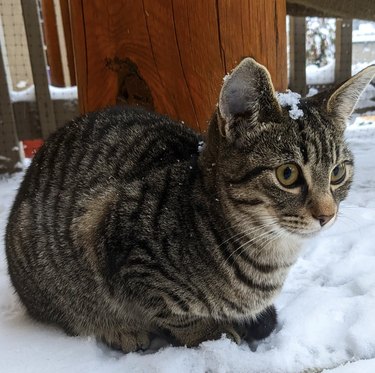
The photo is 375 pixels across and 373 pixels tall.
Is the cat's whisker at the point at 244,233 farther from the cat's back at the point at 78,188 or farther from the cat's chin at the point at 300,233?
the cat's back at the point at 78,188

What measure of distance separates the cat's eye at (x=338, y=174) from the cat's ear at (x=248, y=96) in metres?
0.25

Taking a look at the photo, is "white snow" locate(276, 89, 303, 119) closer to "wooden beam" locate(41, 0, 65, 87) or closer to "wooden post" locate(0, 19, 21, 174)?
"wooden post" locate(0, 19, 21, 174)

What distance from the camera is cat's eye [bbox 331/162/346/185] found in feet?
4.80

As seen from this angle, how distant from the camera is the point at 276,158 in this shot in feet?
4.54

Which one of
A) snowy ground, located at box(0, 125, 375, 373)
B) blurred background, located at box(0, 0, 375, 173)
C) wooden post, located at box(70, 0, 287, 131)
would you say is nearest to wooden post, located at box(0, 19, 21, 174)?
blurred background, located at box(0, 0, 375, 173)

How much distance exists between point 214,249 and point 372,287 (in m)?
0.74

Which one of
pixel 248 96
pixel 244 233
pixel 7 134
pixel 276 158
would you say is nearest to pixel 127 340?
pixel 244 233

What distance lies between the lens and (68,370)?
60.2 inches

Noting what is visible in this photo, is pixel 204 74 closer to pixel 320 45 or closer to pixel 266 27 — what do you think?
pixel 266 27

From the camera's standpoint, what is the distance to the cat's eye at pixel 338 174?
1464 mm

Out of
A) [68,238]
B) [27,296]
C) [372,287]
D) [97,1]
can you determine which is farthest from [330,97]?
[27,296]

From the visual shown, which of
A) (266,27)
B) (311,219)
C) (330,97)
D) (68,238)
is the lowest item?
(68,238)

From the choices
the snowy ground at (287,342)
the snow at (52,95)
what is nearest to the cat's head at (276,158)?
the snowy ground at (287,342)

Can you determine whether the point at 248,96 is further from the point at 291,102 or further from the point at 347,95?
the point at 347,95
